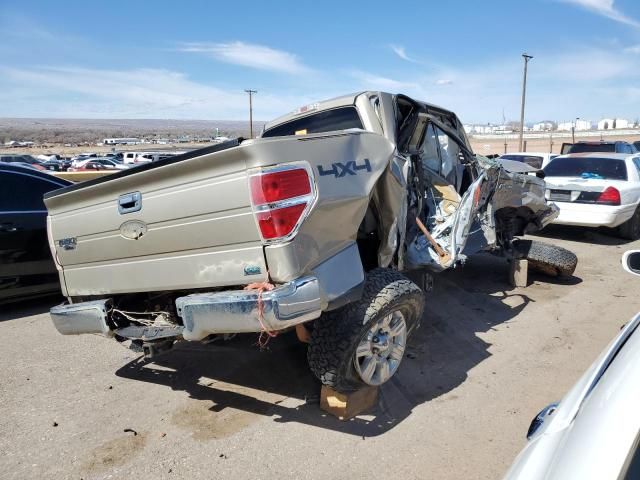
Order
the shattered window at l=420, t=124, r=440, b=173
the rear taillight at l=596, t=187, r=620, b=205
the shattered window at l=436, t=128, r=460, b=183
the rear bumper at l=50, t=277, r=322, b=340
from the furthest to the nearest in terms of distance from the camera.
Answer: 1. the rear taillight at l=596, t=187, r=620, b=205
2. the shattered window at l=436, t=128, r=460, b=183
3. the shattered window at l=420, t=124, r=440, b=173
4. the rear bumper at l=50, t=277, r=322, b=340

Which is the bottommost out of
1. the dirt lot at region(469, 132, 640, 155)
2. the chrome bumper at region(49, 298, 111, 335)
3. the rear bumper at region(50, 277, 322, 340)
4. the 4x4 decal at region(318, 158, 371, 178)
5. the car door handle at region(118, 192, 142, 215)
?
the chrome bumper at region(49, 298, 111, 335)

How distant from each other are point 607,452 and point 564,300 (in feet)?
16.6

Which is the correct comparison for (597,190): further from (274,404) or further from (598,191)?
(274,404)

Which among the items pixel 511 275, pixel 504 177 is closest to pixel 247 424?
pixel 504 177

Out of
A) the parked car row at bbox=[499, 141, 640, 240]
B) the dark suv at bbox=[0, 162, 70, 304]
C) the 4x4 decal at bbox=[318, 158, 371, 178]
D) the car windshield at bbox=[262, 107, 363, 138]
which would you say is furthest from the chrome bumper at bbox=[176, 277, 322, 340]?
the parked car row at bbox=[499, 141, 640, 240]

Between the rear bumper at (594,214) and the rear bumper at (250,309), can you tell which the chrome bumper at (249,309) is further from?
the rear bumper at (594,214)

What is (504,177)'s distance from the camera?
5477mm

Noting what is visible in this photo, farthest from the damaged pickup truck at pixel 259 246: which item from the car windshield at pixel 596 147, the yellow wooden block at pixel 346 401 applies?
the car windshield at pixel 596 147

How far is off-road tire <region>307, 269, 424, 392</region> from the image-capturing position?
3.01m

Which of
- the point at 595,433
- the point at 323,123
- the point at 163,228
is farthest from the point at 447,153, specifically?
the point at 595,433

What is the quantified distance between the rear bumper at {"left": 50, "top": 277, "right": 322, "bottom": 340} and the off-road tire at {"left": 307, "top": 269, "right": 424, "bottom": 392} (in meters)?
0.39

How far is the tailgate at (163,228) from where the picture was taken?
265 cm

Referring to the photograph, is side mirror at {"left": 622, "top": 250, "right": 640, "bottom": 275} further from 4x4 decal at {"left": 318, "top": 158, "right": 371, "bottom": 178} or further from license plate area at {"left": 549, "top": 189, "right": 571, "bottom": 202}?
license plate area at {"left": 549, "top": 189, "right": 571, "bottom": 202}

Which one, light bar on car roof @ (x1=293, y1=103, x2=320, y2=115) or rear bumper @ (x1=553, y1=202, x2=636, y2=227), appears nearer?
light bar on car roof @ (x1=293, y1=103, x2=320, y2=115)
